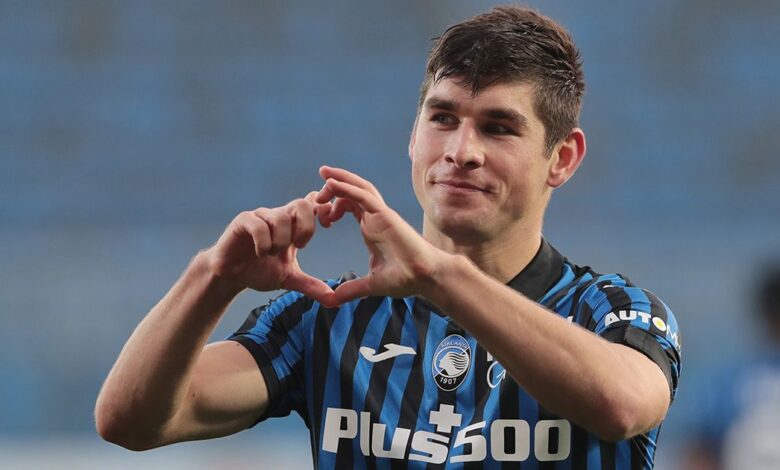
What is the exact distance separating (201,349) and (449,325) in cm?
57

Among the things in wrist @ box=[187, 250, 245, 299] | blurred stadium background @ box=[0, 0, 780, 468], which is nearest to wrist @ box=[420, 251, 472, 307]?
wrist @ box=[187, 250, 245, 299]

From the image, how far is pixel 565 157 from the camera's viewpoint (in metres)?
2.85

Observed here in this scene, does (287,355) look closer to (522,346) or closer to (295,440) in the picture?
(522,346)

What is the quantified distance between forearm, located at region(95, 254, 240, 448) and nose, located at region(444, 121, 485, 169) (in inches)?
21.7

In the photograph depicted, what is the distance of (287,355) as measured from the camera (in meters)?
2.67

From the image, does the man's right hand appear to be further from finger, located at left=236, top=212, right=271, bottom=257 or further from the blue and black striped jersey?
the blue and black striped jersey

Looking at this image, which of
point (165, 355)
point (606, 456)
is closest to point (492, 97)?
point (606, 456)

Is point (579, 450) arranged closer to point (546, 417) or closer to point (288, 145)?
point (546, 417)

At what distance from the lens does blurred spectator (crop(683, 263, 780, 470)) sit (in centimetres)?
511

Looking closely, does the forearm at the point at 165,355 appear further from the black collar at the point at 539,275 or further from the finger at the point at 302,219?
the black collar at the point at 539,275

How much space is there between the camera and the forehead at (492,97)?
8.60 ft

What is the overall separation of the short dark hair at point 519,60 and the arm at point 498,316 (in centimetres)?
63

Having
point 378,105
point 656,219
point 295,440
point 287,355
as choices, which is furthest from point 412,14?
point 287,355

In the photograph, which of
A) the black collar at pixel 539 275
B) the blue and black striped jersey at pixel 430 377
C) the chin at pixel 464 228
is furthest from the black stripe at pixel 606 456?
the chin at pixel 464 228
